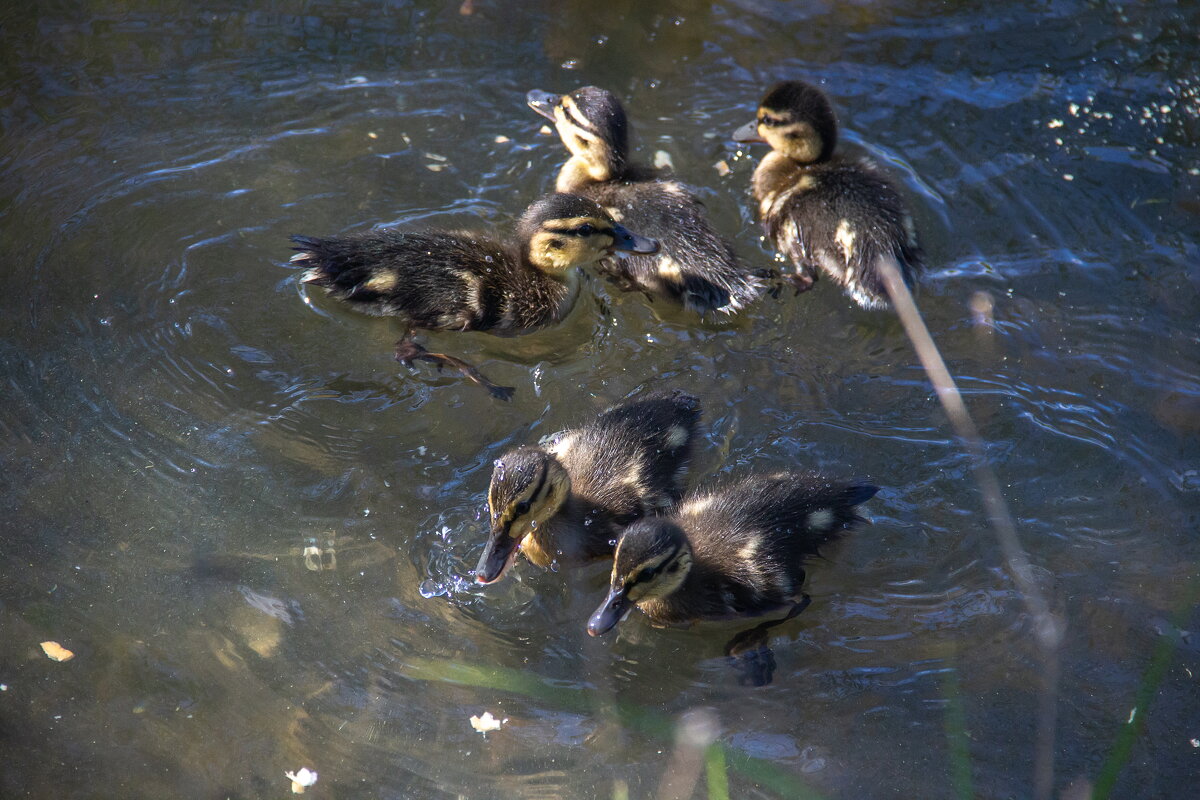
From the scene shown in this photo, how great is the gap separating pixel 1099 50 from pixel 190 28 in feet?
11.8

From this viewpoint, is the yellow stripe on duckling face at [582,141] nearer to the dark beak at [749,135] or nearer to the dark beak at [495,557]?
the dark beak at [749,135]

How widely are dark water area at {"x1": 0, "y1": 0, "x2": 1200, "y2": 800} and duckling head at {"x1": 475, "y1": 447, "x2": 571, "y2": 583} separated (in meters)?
0.11

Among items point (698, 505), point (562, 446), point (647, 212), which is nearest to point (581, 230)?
point (647, 212)

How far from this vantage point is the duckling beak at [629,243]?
3.14m

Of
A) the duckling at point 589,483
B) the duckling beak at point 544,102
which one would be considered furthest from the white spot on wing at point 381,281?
the duckling beak at point 544,102

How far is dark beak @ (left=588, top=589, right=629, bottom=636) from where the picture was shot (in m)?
2.30

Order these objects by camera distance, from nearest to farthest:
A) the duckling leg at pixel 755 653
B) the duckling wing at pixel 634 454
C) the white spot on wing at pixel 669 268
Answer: the duckling leg at pixel 755 653, the duckling wing at pixel 634 454, the white spot on wing at pixel 669 268

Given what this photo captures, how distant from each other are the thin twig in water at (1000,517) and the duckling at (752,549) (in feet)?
1.45

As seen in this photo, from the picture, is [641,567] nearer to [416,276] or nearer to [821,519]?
[821,519]

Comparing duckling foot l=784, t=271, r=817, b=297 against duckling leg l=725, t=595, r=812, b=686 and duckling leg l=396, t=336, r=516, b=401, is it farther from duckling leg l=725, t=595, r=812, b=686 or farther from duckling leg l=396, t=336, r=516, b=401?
duckling leg l=725, t=595, r=812, b=686

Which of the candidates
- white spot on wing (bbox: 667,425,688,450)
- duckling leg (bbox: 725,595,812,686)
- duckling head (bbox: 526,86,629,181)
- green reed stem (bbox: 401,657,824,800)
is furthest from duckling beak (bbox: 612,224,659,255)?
green reed stem (bbox: 401,657,824,800)

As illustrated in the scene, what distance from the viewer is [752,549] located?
2.48 meters

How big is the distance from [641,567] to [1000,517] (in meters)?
1.09

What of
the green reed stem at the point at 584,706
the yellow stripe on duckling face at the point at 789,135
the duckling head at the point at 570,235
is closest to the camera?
the green reed stem at the point at 584,706
